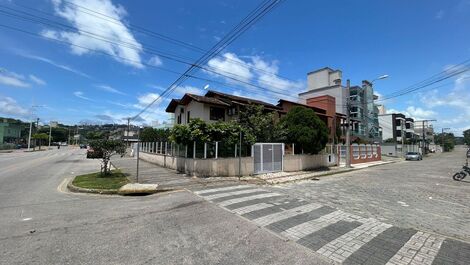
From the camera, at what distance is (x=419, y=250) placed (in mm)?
4984

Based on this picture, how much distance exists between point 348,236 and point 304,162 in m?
15.9

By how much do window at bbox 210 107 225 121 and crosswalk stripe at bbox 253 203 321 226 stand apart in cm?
1614

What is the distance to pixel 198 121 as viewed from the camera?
15711mm

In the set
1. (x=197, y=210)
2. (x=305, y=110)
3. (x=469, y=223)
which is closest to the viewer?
(x=469, y=223)

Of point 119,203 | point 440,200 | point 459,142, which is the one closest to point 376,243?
point 440,200

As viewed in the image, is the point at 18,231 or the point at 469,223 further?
the point at 469,223

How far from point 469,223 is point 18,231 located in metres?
11.9

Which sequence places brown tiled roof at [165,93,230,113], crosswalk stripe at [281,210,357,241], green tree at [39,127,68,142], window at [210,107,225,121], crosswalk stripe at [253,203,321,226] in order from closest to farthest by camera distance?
crosswalk stripe at [281,210,357,241] → crosswalk stripe at [253,203,321,226] → brown tiled roof at [165,93,230,113] → window at [210,107,225,121] → green tree at [39,127,68,142]

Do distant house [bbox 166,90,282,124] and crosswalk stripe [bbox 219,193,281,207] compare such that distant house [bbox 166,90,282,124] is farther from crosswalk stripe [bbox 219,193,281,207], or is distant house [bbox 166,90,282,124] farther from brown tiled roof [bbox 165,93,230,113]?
crosswalk stripe [bbox 219,193,281,207]

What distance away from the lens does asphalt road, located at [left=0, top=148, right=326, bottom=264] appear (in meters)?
4.52

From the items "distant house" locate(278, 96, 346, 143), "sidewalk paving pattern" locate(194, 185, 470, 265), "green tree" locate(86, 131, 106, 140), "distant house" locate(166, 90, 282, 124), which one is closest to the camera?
"sidewalk paving pattern" locate(194, 185, 470, 265)

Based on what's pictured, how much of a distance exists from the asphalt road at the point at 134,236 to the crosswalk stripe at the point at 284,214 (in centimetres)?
46

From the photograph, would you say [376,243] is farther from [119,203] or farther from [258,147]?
[258,147]

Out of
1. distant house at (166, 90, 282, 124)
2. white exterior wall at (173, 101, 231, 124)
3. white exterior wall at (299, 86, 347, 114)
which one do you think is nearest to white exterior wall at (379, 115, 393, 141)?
white exterior wall at (299, 86, 347, 114)
